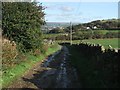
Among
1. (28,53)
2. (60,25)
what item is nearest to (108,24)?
(60,25)

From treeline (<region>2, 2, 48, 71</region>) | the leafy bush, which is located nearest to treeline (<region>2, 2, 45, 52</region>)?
treeline (<region>2, 2, 48, 71</region>)

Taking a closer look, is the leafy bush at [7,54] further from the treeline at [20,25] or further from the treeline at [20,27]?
the treeline at [20,25]

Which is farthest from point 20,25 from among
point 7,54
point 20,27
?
point 7,54

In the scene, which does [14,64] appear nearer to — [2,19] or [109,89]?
[2,19]

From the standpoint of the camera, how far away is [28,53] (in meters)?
33.1

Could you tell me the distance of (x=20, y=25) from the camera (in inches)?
1196

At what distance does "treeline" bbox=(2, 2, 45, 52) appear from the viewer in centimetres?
2966

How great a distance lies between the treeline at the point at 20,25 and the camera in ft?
97.3

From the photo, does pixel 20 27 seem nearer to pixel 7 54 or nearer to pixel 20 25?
pixel 20 25

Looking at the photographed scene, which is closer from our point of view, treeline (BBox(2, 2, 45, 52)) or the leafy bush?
the leafy bush

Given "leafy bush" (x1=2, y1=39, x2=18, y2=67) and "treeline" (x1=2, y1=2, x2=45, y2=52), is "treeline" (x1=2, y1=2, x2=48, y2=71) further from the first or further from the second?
"leafy bush" (x1=2, y1=39, x2=18, y2=67)

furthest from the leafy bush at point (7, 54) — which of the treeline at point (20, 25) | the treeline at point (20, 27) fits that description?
the treeline at point (20, 25)

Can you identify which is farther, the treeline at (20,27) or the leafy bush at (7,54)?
the treeline at (20,27)

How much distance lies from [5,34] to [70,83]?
12308 mm
